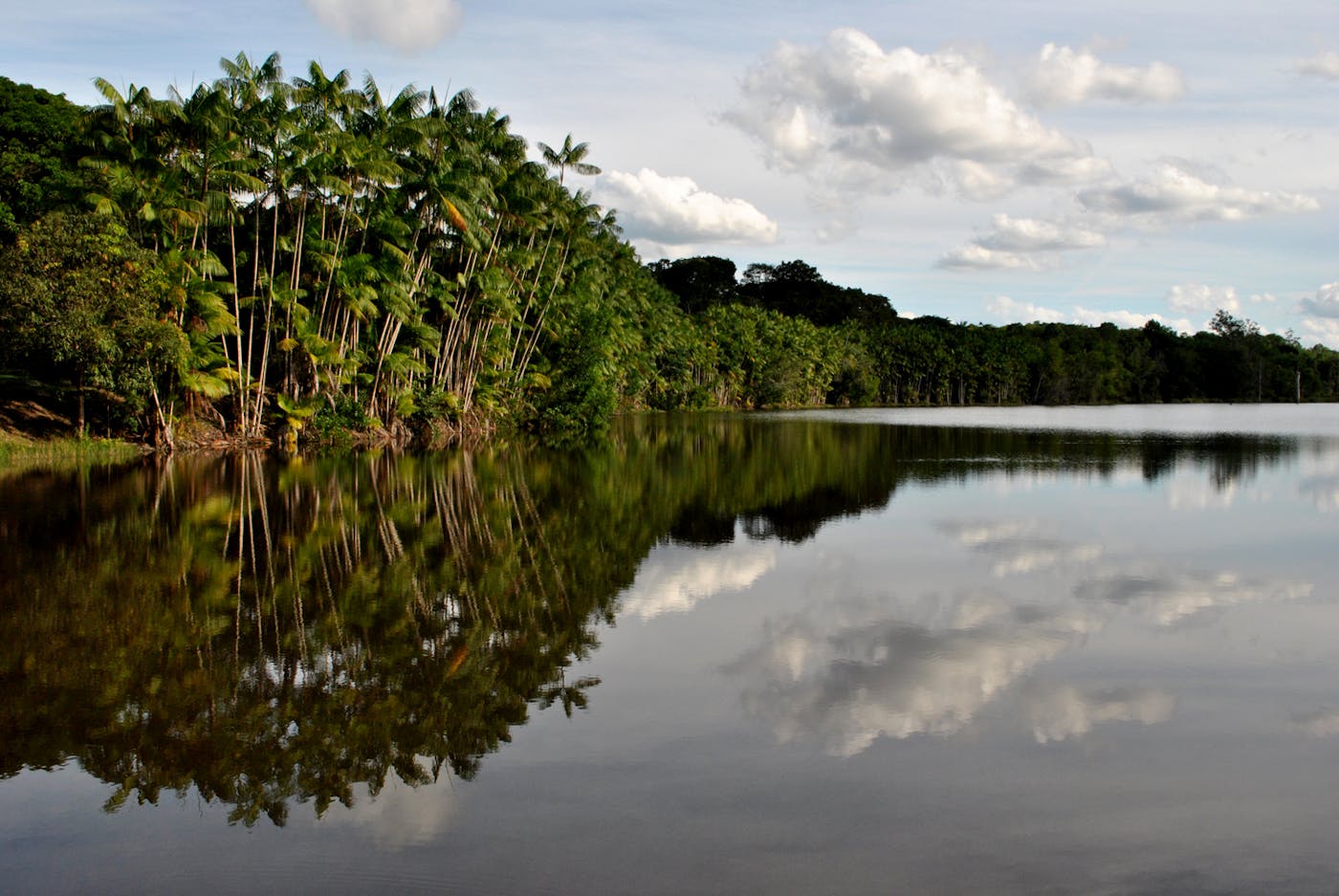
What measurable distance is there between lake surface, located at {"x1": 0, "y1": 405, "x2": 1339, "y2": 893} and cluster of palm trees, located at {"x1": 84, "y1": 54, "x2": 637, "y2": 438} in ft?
45.6

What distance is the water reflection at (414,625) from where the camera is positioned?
6.05 m

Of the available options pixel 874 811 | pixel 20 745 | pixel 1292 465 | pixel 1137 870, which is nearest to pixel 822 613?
pixel 874 811

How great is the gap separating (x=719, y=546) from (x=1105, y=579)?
4.56m

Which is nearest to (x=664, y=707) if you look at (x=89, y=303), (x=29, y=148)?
(x=89, y=303)

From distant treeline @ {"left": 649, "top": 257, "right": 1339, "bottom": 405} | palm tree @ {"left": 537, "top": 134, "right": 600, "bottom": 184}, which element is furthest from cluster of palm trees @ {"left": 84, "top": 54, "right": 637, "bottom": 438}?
distant treeline @ {"left": 649, "top": 257, "right": 1339, "bottom": 405}

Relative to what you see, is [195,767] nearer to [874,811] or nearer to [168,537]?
[874,811]

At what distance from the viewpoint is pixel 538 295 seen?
43656 millimetres

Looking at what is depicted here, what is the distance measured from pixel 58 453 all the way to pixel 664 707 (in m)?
23.5

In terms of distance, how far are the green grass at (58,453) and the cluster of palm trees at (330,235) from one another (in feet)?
6.39

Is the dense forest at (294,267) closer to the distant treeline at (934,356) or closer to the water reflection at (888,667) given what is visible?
the water reflection at (888,667)

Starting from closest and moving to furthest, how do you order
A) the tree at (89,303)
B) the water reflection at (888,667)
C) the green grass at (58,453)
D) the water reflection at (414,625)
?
the water reflection at (414,625)
the water reflection at (888,667)
the green grass at (58,453)
the tree at (89,303)

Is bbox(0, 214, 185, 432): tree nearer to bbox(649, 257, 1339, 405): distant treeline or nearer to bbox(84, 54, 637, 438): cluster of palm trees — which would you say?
bbox(84, 54, 637, 438): cluster of palm trees

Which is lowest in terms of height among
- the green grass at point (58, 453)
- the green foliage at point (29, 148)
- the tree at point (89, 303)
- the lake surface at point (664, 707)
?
the lake surface at point (664, 707)

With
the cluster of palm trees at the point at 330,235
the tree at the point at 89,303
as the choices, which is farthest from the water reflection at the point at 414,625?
the cluster of palm trees at the point at 330,235
